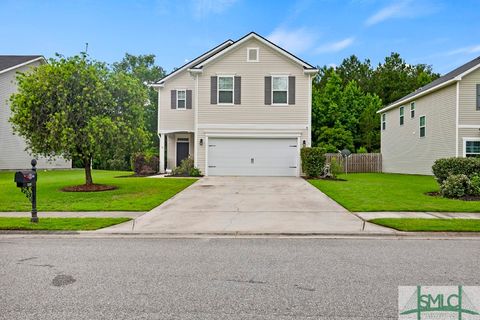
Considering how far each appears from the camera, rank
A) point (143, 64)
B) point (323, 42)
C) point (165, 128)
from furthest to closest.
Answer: point (143, 64) → point (323, 42) → point (165, 128)

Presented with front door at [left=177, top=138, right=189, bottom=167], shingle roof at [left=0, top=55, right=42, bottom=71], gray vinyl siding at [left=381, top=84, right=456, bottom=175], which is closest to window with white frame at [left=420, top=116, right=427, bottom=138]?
gray vinyl siding at [left=381, top=84, right=456, bottom=175]

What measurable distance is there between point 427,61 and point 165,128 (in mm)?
44583

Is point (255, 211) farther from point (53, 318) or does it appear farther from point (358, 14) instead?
point (358, 14)

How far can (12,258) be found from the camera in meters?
5.48

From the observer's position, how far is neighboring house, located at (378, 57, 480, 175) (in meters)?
19.4

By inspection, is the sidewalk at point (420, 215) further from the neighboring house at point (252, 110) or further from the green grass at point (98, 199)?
the neighboring house at point (252, 110)

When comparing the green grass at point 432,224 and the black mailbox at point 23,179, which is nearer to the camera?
the green grass at point 432,224

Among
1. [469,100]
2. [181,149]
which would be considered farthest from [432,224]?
[181,149]

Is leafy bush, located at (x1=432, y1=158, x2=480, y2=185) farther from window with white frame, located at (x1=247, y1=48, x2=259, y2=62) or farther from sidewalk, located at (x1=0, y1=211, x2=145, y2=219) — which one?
window with white frame, located at (x1=247, y1=48, x2=259, y2=62)

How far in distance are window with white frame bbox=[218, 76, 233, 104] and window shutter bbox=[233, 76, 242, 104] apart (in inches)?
10.0

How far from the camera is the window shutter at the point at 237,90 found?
1991 centimetres

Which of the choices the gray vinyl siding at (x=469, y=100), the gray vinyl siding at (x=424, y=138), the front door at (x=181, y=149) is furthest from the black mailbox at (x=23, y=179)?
the gray vinyl siding at (x=469, y=100)

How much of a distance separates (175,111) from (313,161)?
1049 cm

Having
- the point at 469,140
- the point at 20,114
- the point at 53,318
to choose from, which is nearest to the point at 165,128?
the point at 20,114
